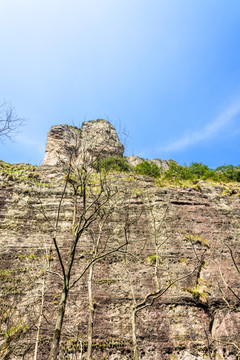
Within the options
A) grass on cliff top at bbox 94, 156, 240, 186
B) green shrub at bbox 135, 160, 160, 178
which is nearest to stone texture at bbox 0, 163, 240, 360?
grass on cliff top at bbox 94, 156, 240, 186

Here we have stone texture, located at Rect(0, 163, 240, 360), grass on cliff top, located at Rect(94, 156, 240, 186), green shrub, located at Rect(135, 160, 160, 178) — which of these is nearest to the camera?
stone texture, located at Rect(0, 163, 240, 360)

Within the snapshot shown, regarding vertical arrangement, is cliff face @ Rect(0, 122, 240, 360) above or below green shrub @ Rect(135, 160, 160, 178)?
below

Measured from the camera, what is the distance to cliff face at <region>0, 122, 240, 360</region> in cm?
1013

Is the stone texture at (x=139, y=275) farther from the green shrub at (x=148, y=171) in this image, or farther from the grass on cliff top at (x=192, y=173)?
the green shrub at (x=148, y=171)

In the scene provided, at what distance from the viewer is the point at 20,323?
10.6m

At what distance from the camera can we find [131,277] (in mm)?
12898

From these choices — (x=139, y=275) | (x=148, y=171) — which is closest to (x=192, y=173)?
(x=148, y=171)

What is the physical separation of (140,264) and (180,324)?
3.61 metres

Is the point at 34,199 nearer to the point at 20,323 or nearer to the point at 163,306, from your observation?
the point at 20,323

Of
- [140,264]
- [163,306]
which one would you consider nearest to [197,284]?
[163,306]

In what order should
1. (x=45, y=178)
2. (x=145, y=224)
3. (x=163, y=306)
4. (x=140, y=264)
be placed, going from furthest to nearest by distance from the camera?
(x=45, y=178) → (x=145, y=224) → (x=140, y=264) → (x=163, y=306)

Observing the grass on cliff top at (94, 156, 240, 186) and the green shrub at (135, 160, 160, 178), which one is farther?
the green shrub at (135, 160, 160, 178)

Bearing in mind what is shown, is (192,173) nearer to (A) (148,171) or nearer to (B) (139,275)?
(A) (148,171)

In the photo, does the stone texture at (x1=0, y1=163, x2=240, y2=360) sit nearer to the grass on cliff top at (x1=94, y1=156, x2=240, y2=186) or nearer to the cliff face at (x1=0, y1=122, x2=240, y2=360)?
the cliff face at (x1=0, y1=122, x2=240, y2=360)
